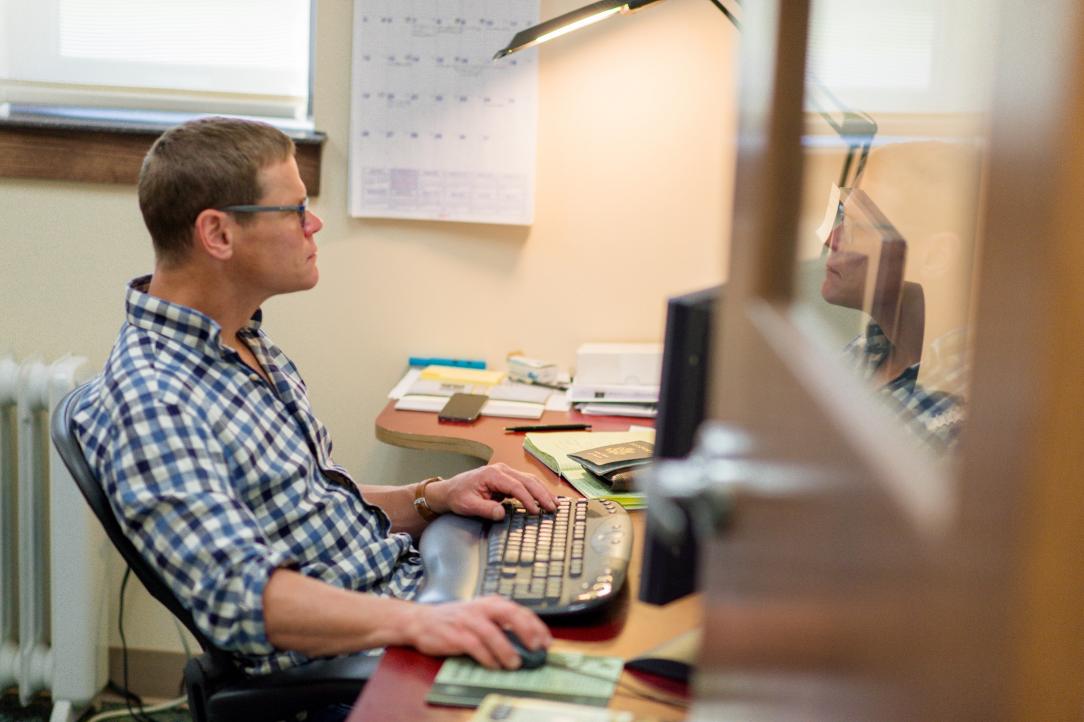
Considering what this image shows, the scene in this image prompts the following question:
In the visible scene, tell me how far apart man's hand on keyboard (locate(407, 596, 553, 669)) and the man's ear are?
2.01 feet

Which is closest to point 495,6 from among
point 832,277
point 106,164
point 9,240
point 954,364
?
point 106,164

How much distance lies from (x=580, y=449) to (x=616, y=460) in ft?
0.50

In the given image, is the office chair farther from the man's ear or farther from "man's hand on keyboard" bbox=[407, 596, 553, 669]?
the man's ear

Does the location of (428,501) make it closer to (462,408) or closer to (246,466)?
(246,466)

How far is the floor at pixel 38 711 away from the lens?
251 cm

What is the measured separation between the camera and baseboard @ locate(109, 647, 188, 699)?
263 centimetres

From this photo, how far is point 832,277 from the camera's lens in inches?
35.5

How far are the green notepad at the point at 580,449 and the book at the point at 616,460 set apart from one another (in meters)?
0.01

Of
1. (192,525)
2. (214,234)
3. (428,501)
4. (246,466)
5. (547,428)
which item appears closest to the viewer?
(192,525)

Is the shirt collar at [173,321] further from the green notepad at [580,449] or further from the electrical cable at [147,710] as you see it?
the electrical cable at [147,710]

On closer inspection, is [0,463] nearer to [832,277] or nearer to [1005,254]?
[832,277]

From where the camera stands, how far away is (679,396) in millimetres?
1097

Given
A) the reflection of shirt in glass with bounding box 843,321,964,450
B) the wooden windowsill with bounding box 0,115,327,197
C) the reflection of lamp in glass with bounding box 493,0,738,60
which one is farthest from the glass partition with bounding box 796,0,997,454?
the wooden windowsill with bounding box 0,115,327,197

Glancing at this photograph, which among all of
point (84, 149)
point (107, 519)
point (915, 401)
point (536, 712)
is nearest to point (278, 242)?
point (107, 519)
